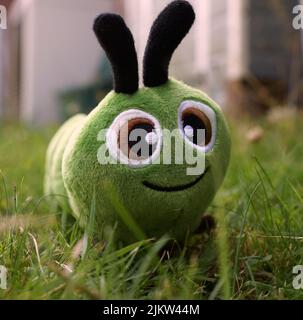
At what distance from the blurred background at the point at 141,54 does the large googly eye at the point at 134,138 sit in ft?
1.71

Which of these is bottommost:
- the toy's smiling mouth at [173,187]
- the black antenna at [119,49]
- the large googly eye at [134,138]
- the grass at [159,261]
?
the grass at [159,261]

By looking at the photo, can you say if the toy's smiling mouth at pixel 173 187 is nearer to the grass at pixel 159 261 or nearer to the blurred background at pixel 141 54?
the grass at pixel 159 261

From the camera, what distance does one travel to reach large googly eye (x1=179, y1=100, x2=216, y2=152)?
0.78m

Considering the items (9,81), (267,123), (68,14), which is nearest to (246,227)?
(267,123)

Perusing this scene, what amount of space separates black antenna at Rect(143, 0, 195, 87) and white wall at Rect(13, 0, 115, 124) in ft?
16.3

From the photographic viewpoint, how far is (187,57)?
4449 mm

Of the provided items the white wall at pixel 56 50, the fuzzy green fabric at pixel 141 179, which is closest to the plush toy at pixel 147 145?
the fuzzy green fabric at pixel 141 179

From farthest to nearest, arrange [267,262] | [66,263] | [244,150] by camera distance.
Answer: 1. [244,150]
2. [267,262]
3. [66,263]

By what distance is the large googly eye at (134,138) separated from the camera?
2.41 ft

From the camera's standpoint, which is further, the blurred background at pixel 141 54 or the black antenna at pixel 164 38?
the blurred background at pixel 141 54

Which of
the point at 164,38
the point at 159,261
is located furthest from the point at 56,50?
the point at 159,261

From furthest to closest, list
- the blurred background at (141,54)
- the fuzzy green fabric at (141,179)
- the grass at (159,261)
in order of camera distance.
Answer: the blurred background at (141,54), the fuzzy green fabric at (141,179), the grass at (159,261)
